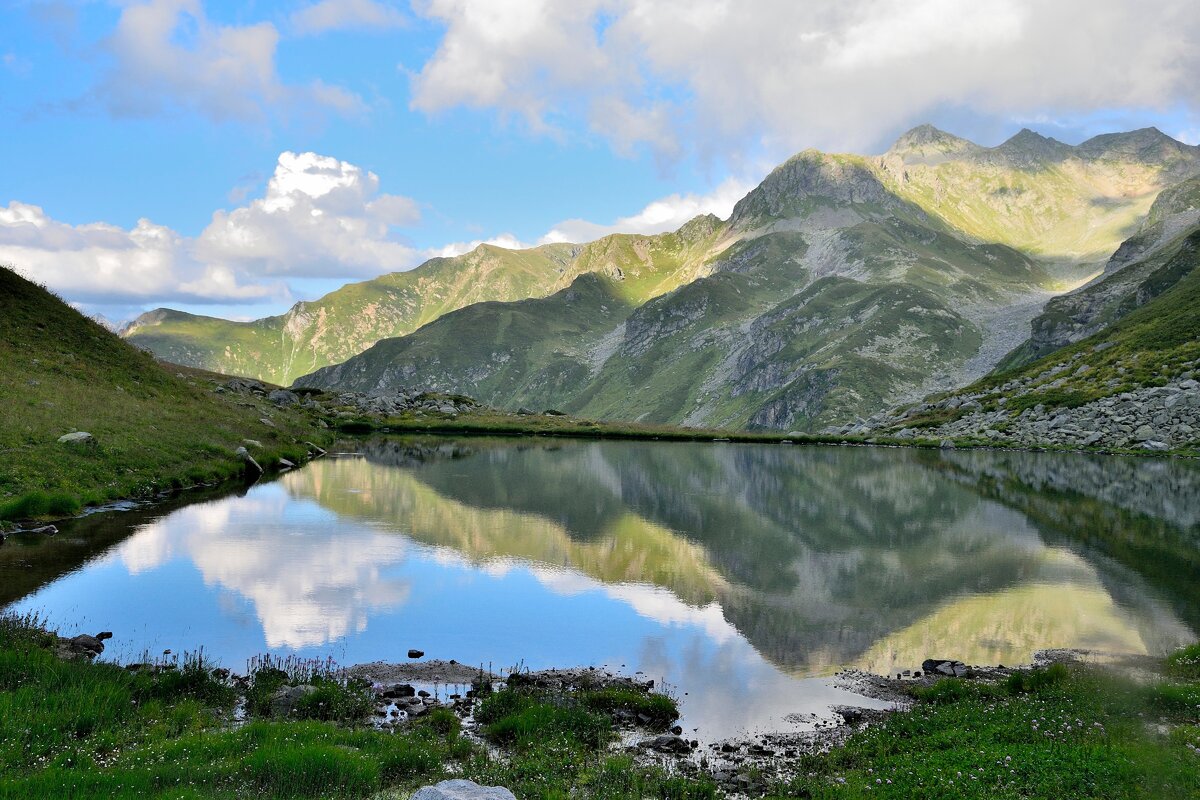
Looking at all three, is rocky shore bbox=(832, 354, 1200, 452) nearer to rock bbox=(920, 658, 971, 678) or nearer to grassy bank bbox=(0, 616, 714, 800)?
rock bbox=(920, 658, 971, 678)

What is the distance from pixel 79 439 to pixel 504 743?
39.7 metres

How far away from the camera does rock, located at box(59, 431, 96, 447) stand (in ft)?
139

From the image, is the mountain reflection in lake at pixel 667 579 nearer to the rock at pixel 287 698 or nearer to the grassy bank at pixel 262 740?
the grassy bank at pixel 262 740

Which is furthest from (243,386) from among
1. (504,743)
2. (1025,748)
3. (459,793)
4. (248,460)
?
(1025,748)

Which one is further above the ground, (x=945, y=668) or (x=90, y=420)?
(x=90, y=420)

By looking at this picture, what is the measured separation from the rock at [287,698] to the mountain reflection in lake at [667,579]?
4.26 m

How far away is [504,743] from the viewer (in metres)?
15.9

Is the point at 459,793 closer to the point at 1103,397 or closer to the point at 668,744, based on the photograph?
the point at 668,744

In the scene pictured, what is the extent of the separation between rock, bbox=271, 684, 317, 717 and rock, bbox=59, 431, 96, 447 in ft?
112

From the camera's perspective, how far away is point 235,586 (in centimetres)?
2919

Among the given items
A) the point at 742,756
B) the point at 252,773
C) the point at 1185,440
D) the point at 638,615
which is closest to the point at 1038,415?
the point at 1185,440

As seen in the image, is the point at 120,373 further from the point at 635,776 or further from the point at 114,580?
the point at 635,776

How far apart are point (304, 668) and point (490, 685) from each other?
5029 millimetres

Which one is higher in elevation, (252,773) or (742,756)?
(252,773)
